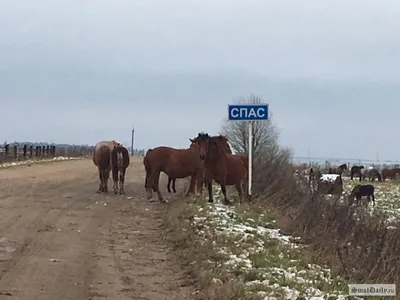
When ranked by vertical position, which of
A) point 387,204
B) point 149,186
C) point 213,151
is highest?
point 213,151

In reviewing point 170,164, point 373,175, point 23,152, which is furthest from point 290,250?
point 373,175

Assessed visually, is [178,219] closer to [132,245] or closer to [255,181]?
[132,245]

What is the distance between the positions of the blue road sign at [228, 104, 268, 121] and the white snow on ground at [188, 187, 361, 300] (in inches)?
147

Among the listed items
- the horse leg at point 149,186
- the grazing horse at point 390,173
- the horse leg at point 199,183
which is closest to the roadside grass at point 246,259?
the horse leg at point 199,183

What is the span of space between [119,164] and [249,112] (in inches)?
231

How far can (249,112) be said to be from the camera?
1848cm

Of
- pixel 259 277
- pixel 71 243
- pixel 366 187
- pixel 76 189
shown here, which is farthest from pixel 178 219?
pixel 366 187

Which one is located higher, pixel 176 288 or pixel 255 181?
pixel 255 181

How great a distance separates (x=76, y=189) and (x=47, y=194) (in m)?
2.54

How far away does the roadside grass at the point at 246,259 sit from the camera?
29.1 feet

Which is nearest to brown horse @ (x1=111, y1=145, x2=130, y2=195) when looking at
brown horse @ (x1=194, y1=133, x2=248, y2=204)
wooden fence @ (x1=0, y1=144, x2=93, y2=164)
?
brown horse @ (x1=194, y1=133, x2=248, y2=204)

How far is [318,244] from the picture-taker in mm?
12586

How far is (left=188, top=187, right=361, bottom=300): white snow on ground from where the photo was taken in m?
8.97

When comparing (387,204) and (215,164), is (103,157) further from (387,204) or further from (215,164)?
(387,204)
